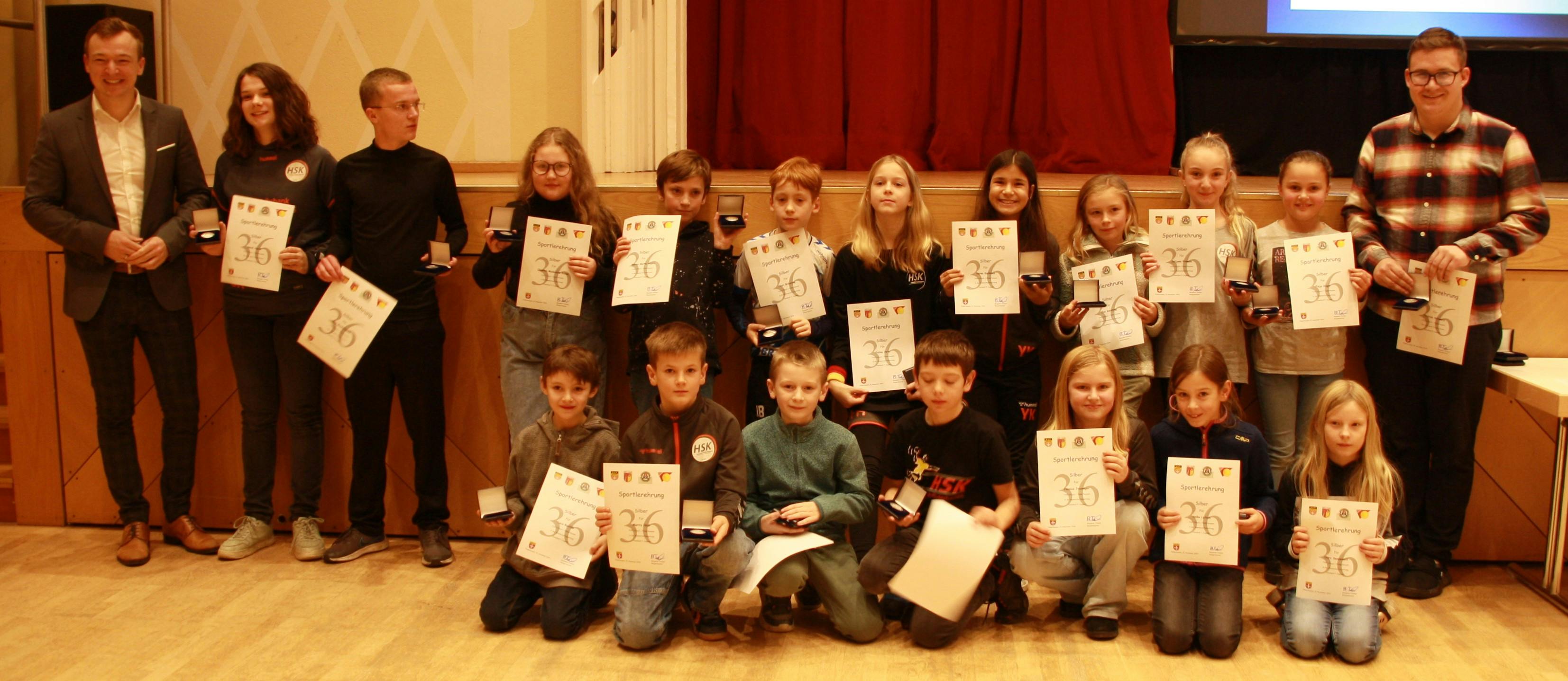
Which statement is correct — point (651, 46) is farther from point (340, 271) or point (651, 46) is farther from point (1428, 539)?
point (1428, 539)

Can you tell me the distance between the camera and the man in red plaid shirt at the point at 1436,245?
3.38 meters

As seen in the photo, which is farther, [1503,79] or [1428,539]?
[1503,79]

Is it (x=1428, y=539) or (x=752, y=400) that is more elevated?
(x=752, y=400)

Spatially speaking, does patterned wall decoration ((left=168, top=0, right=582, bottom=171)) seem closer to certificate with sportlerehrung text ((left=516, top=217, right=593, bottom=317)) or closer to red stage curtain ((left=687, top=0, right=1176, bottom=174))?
red stage curtain ((left=687, top=0, right=1176, bottom=174))

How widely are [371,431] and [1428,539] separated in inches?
142

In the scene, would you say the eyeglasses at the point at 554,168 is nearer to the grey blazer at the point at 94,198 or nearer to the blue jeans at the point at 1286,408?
the grey blazer at the point at 94,198

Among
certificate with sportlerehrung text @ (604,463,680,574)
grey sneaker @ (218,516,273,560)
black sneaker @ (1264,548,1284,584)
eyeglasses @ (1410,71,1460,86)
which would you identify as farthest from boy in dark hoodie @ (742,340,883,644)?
eyeglasses @ (1410,71,1460,86)

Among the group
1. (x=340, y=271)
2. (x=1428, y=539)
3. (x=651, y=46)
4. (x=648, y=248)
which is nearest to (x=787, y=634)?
(x=648, y=248)

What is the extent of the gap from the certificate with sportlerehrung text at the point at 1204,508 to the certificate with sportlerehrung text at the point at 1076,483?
0.59ft

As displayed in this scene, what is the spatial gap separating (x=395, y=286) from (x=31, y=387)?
1614 millimetres

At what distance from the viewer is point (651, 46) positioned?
5.02m

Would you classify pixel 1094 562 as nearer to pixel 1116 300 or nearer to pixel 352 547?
pixel 1116 300

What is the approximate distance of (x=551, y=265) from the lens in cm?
363

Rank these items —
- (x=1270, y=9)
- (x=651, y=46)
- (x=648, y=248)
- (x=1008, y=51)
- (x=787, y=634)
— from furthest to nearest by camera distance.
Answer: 1. (x=1008, y=51)
2. (x=1270, y=9)
3. (x=651, y=46)
4. (x=648, y=248)
5. (x=787, y=634)
